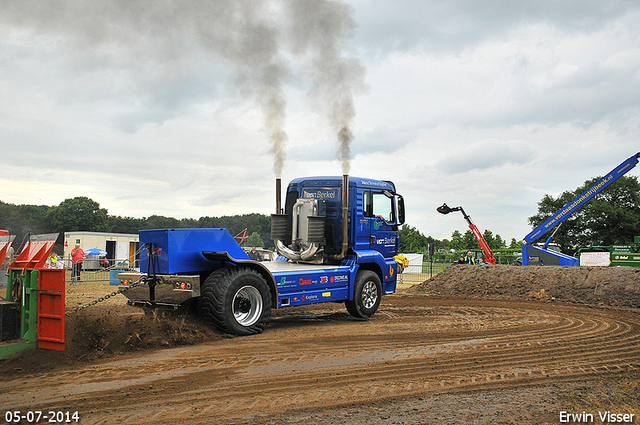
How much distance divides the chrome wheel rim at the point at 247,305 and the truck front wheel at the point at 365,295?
113 inches

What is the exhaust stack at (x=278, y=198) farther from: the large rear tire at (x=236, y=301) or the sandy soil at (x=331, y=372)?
the large rear tire at (x=236, y=301)

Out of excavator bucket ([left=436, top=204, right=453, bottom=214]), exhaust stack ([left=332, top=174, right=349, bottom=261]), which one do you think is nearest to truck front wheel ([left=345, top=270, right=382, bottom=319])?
exhaust stack ([left=332, top=174, right=349, bottom=261])

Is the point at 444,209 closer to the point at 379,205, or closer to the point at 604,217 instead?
the point at 379,205

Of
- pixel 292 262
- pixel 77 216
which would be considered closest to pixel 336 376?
pixel 292 262

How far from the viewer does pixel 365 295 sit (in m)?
11.5

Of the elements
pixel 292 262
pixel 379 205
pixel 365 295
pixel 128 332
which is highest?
pixel 379 205

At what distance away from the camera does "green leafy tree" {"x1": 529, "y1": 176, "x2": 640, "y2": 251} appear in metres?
48.4

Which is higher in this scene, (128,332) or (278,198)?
(278,198)

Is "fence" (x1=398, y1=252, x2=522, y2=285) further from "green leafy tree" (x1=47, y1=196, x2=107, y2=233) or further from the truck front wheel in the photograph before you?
"green leafy tree" (x1=47, y1=196, x2=107, y2=233)

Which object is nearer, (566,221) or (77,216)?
(566,221)

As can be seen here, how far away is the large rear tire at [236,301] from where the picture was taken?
8234mm

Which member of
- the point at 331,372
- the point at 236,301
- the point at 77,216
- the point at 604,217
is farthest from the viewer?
the point at 77,216

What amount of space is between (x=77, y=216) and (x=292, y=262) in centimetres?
6959

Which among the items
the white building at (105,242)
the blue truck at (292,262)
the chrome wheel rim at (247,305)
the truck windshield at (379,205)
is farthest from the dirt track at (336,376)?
the white building at (105,242)
